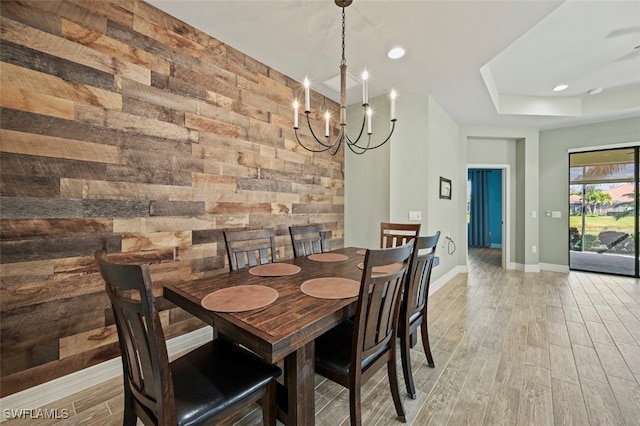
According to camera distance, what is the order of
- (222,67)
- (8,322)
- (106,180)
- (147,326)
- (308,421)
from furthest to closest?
(222,67), (106,180), (8,322), (308,421), (147,326)

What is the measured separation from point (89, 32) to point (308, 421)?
2.73 meters

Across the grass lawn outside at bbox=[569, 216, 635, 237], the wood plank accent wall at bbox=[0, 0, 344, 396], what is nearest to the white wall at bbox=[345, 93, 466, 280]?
the wood plank accent wall at bbox=[0, 0, 344, 396]

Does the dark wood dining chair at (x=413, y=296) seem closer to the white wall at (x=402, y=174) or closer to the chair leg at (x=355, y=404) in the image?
the chair leg at (x=355, y=404)

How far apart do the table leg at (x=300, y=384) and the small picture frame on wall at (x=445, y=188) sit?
3.57 metres

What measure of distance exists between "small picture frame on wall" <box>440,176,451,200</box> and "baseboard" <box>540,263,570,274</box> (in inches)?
102

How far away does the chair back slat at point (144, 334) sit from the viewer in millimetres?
833

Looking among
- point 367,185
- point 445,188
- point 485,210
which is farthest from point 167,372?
point 485,210

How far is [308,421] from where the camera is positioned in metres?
1.14

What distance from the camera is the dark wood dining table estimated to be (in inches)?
38.5

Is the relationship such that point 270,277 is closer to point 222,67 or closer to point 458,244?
point 222,67

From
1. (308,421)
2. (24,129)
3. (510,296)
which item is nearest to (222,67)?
(24,129)

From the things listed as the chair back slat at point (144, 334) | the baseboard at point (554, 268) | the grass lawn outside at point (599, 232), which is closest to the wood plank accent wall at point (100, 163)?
the chair back slat at point (144, 334)

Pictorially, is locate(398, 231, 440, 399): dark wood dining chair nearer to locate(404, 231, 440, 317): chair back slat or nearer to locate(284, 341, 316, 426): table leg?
locate(404, 231, 440, 317): chair back slat

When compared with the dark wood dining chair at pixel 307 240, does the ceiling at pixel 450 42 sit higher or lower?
higher
